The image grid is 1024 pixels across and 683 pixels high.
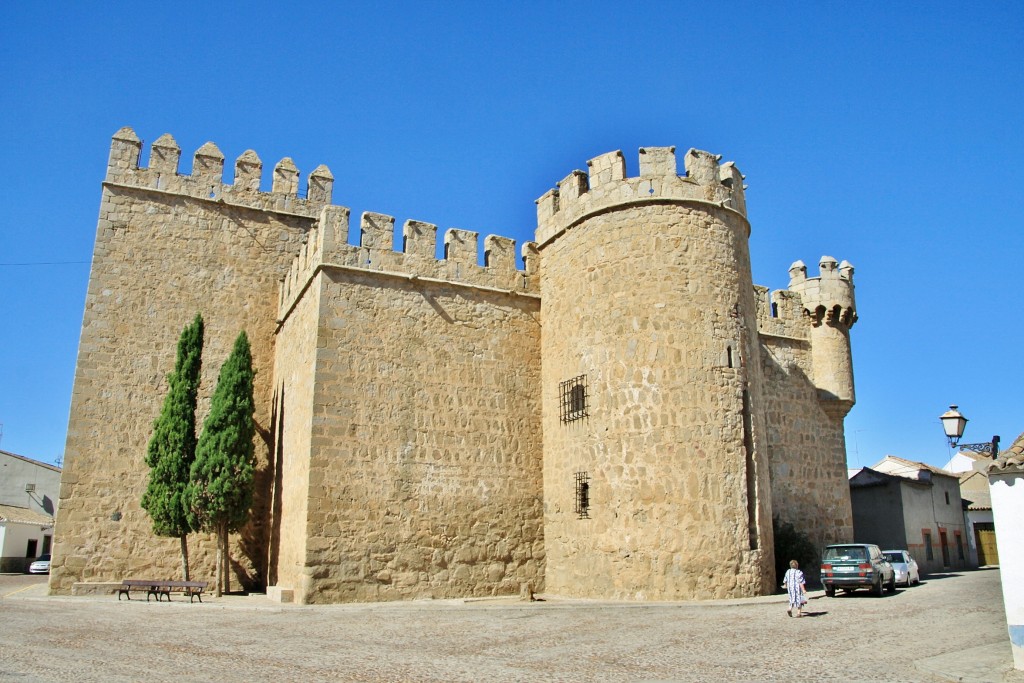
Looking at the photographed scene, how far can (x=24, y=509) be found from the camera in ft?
106

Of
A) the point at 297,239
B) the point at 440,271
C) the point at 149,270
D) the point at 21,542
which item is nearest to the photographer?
the point at 440,271

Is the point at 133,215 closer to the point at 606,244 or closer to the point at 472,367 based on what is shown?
the point at 472,367

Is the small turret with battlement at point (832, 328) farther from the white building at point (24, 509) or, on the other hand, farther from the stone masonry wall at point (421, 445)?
the white building at point (24, 509)

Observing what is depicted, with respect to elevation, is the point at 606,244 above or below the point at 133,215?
below

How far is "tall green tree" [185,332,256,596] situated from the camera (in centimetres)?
1426

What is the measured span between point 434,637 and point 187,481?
752cm

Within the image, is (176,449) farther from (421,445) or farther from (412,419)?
(421,445)

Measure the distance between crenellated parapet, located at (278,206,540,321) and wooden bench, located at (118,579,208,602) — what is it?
220 inches

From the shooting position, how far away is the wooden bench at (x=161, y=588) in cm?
1333

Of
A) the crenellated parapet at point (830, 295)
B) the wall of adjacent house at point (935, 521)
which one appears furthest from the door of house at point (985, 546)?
the crenellated parapet at point (830, 295)

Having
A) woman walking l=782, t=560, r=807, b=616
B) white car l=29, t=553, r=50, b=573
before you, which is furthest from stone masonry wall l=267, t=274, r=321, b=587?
white car l=29, t=553, r=50, b=573

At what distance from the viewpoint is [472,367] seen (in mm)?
15117

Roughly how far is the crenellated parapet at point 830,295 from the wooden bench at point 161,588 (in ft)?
46.6

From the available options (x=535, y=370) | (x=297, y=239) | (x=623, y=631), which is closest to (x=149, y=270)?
(x=297, y=239)
